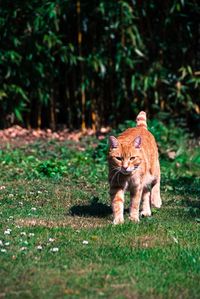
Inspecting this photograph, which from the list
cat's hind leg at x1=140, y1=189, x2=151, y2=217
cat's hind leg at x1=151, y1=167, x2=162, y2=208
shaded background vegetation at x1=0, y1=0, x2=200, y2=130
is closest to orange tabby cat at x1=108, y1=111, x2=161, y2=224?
cat's hind leg at x1=140, y1=189, x2=151, y2=217

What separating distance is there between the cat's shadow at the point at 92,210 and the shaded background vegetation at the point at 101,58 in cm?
610

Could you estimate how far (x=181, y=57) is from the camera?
15.2 meters

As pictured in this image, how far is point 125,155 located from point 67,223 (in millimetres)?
810

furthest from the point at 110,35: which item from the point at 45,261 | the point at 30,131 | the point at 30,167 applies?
the point at 45,261

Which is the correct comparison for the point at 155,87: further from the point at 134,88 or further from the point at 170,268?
the point at 170,268

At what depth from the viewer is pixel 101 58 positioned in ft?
49.5

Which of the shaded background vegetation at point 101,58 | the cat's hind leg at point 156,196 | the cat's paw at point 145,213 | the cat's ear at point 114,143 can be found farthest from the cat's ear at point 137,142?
the shaded background vegetation at point 101,58

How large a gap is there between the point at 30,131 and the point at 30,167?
12.9 ft

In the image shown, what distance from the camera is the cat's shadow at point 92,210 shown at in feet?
27.6

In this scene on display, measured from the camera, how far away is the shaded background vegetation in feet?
48.4

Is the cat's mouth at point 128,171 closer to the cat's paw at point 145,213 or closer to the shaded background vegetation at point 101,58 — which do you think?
the cat's paw at point 145,213

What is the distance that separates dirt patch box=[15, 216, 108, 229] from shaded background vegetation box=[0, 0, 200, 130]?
696cm

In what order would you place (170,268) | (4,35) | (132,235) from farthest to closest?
(4,35) < (132,235) < (170,268)

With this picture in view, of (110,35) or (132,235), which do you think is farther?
(110,35)
